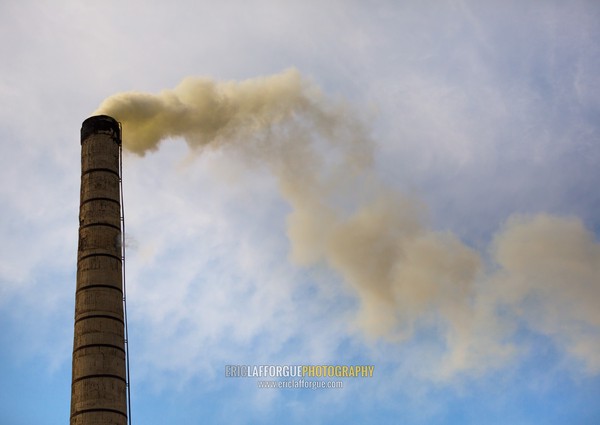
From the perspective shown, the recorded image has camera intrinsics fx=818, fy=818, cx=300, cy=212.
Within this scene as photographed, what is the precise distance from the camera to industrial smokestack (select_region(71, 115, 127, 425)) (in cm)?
2036

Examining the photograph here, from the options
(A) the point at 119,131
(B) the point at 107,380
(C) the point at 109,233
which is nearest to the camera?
(B) the point at 107,380

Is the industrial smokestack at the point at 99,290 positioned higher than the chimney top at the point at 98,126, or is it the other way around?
the chimney top at the point at 98,126

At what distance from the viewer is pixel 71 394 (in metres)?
20.7

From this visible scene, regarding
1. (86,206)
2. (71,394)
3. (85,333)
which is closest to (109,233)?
(86,206)

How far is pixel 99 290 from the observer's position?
21266 millimetres

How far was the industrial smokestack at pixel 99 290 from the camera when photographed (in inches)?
802

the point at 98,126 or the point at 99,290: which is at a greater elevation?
the point at 98,126

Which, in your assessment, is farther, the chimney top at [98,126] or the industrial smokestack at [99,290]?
the chimney top at [98,126]

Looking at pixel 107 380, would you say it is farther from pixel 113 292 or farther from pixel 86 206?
pixel 86 206

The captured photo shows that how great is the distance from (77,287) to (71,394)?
2.78m

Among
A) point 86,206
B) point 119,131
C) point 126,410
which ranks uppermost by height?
point 119,131

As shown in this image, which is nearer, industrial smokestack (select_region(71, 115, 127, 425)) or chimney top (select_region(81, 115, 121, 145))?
industrial smokestack (select_region(71, 115, 127, 425))

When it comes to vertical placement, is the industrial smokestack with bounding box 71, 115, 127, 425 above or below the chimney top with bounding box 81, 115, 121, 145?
below

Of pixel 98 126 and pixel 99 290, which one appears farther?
pixel 98 126
